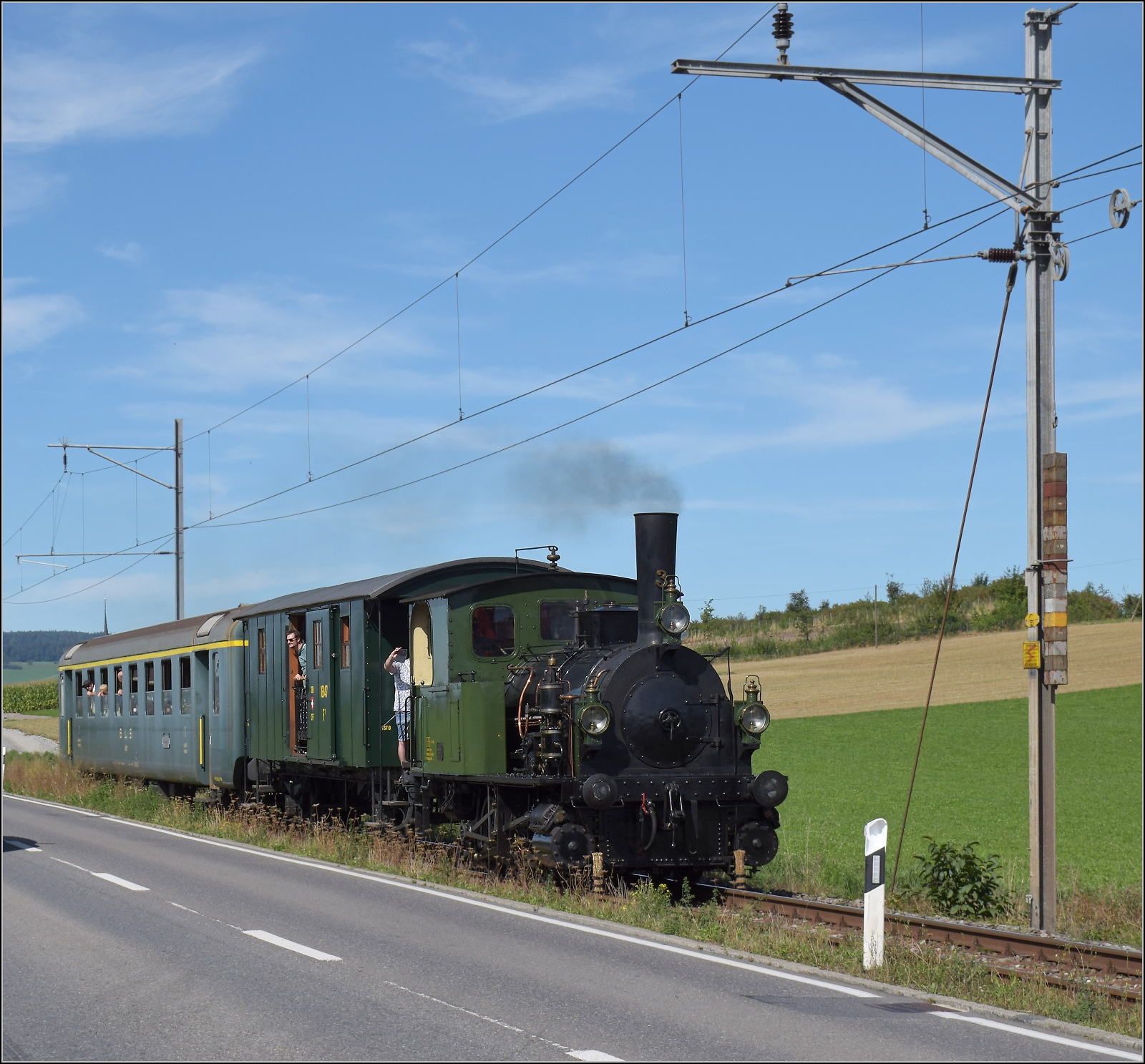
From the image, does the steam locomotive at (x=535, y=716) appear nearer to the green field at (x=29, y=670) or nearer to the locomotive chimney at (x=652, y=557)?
the locomotive chimney at (x=652, y=557)

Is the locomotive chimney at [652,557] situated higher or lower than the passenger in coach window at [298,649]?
higher

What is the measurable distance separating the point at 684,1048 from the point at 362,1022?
72.9 inches

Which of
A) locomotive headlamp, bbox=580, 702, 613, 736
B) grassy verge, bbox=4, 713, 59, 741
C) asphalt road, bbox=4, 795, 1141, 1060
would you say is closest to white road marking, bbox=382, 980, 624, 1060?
asphalt road, bbox=4, 795, 1141, 1060

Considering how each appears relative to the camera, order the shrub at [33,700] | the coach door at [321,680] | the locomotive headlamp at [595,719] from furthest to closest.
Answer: the shrub at [33,700], the coach door at [321,680], the locomotive headlamp at [595,719]

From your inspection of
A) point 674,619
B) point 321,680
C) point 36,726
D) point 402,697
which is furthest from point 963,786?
point 36,726

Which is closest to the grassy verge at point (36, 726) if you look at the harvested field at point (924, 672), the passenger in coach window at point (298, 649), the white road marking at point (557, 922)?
the harvested field at point (924, 672)

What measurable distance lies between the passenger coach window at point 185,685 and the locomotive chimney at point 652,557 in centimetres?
1368

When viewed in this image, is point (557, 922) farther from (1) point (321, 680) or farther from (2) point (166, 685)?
(2) point (166, 685)

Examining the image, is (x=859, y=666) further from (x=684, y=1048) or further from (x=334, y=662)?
(x=684, y=1048)

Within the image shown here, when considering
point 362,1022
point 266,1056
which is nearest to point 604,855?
point 362,1022

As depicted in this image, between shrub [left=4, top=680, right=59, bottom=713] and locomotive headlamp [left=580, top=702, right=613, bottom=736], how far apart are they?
89.1m

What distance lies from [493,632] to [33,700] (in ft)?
295

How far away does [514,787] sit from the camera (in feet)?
48.5

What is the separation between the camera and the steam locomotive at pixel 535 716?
45.3 feet
